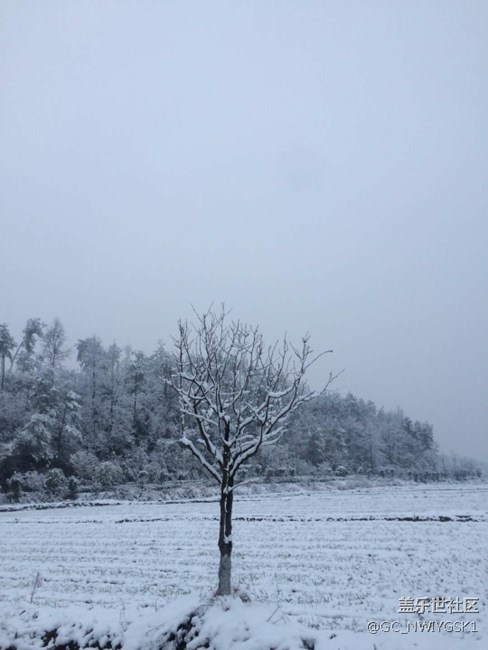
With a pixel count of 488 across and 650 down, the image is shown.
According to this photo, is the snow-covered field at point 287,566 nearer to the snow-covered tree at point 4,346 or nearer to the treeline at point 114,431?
the treeline at point 114,431

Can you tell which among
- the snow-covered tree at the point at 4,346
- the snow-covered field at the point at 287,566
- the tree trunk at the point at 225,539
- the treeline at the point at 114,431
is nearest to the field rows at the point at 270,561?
the snow-covered field at the point at 287,566

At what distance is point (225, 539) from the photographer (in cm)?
870

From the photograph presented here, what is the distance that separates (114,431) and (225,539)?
54374 mm

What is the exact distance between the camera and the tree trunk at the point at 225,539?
834 centimetres

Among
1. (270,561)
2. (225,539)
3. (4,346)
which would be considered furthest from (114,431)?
(225,539)

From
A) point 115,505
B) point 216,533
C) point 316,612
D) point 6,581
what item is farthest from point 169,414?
point 316,612

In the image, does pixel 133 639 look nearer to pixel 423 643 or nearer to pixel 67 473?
pixel 423 643

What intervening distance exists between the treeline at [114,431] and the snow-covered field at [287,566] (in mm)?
8321

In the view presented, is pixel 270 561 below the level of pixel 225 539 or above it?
below

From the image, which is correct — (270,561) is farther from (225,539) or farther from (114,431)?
(114,431)

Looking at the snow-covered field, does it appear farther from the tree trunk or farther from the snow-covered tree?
the snow-covered tree

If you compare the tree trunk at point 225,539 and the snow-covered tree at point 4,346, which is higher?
the snow-covered tree at point 4,346

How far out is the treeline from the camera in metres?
45.2

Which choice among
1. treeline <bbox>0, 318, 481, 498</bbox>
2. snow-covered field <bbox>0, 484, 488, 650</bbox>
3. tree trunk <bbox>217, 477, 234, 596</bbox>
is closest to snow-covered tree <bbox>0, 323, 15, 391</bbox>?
treeline <bbox>0, 318, 481, 498</bbox>
